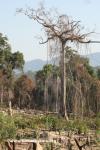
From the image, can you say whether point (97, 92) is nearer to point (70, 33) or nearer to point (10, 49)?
point (70, 33)

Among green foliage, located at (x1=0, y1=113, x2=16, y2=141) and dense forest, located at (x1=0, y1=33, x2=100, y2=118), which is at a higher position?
dense forest, located at (x1=0, y1=33, x2=100, y2=118)

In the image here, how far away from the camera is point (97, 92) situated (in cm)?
2308

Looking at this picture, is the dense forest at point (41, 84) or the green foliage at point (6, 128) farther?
the dense forest at point (41, 84)

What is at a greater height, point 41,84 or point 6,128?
point 41,84

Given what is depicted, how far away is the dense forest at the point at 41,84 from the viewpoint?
2217 cm

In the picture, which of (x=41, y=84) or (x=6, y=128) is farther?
(x=41, y=84)

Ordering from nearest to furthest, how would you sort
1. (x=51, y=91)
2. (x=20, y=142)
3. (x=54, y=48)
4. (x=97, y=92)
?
(x=20, y=142) → (x=54, y=48) → (x=97, y=92) → (x=51, y=91)

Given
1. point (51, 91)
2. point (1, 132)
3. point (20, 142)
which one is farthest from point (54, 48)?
point (51, 91)

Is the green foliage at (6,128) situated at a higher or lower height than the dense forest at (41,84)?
lower

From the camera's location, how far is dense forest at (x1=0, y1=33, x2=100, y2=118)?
72.7ft

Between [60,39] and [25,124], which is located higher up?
[60,39]

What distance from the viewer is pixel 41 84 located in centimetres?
3469

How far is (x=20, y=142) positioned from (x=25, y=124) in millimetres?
3454

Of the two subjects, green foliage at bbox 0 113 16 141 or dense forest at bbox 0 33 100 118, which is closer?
green foliage at bbox 0 113 16 141
